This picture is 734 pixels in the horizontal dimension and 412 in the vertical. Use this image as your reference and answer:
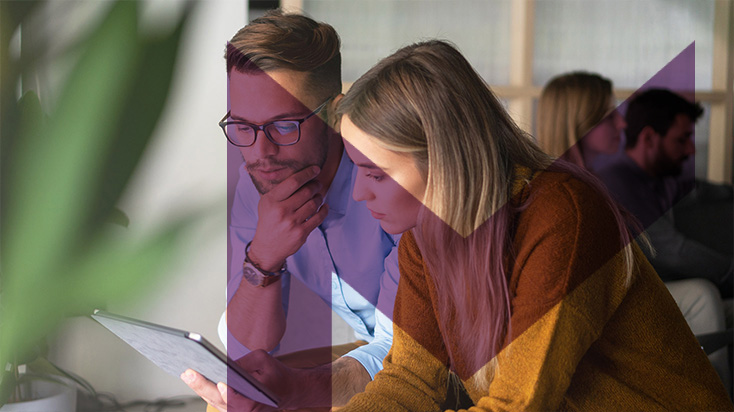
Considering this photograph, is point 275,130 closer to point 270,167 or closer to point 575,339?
point 270,167

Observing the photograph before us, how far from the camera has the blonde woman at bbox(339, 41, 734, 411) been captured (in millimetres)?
835

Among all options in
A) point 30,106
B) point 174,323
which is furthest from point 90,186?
point 174,323

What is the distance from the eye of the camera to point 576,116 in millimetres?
2191

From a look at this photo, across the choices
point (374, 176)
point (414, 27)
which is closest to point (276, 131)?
point (374, 176)

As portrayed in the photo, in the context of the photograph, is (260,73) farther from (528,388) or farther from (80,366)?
(80,366)

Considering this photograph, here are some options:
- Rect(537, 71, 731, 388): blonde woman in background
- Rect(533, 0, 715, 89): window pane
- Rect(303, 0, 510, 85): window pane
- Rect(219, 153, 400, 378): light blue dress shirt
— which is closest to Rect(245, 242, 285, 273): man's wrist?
Rect(219, 153, 400, 378): light blue dress shirt

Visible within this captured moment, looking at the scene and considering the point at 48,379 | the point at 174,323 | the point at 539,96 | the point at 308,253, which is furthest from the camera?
the point at 539,96

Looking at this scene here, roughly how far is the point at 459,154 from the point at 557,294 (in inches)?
8.8

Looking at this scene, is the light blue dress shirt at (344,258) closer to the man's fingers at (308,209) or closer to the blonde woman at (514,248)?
the man's fingers at (308,209)

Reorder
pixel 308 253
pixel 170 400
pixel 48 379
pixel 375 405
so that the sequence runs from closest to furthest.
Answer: pixel 375 405 < pixel 48 379 < pixel 308 253 < pixel 170 400

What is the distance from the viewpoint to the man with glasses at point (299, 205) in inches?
48.8

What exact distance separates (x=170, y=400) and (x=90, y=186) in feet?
3.70

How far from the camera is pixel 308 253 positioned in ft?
4.69

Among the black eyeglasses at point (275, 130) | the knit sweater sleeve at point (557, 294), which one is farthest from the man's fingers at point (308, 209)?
the knit sweater sleeve at point (557, 294)
